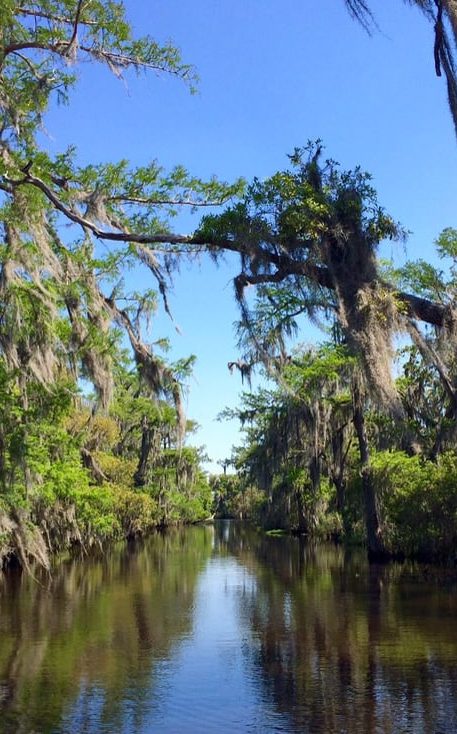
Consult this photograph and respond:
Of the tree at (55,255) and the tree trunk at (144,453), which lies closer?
the tree at (55,255)

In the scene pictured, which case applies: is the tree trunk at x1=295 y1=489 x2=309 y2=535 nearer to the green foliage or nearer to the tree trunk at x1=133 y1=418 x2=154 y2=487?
the tree trunk at x1=133 y1=418 x2=154 y2=487

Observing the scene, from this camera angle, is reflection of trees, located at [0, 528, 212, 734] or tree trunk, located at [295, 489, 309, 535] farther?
tree trunk, located at [295, 489, 309, 535]

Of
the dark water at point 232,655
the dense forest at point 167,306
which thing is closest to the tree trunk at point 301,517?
the dense forest at point 167,306

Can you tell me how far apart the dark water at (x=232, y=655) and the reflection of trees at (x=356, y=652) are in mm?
28

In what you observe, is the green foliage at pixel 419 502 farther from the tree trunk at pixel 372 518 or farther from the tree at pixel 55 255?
the tree at pixel 55 255

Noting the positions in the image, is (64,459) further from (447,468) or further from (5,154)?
(5,154)

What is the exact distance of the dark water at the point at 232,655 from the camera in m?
8.10

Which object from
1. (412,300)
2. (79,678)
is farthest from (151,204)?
(79,678)

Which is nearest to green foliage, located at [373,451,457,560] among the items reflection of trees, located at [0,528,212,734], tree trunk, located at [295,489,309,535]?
reflection of trees, located at [0,528,212,734]

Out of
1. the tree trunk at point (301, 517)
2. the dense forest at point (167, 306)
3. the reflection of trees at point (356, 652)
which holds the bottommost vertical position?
the reflection of trees at point (356, 652)

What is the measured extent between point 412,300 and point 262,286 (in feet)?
4.96

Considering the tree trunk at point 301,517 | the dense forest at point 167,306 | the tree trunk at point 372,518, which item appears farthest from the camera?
the tree trunk at point 301,517

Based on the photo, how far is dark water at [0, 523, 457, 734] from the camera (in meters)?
8.10

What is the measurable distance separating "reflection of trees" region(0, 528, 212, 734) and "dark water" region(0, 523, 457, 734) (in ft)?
0.11
